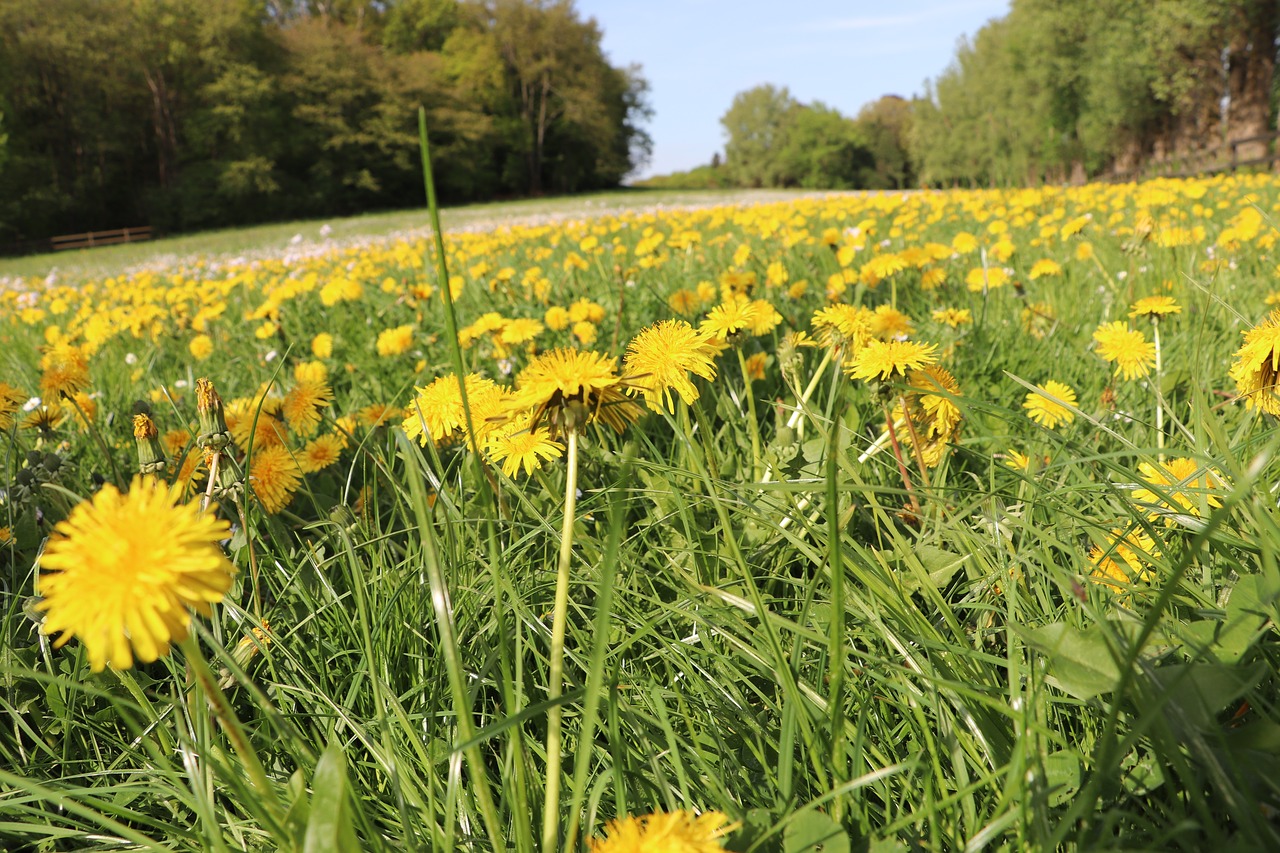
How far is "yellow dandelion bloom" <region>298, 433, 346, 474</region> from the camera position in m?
1.46

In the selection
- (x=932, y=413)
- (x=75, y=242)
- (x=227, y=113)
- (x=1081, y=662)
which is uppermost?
(x=227, y=113)

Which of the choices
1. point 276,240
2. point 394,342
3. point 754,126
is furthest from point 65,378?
point 754,126

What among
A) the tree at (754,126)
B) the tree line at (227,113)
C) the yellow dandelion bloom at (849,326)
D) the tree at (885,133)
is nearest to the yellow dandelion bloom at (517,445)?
the yellow dandelion bloom at (849,326)

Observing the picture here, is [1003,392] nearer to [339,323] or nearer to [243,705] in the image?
[243,705]

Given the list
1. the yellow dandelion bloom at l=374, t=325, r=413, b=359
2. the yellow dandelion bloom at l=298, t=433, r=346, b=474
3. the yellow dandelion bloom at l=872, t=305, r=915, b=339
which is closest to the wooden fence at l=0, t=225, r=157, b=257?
the yellow dandelion bloom at l=374, t=325, r=413, b=359

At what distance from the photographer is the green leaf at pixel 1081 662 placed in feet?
2.25

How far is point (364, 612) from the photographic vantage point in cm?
86

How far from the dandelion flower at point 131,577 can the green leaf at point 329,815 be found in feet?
0.50

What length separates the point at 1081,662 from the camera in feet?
2.32

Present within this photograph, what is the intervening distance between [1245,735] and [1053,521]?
19.6 inches

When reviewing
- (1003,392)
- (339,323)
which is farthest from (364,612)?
(339,323)

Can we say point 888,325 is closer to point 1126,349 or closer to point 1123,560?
point 1126,349

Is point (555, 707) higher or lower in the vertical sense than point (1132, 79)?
lower

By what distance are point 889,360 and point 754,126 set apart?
222ft
